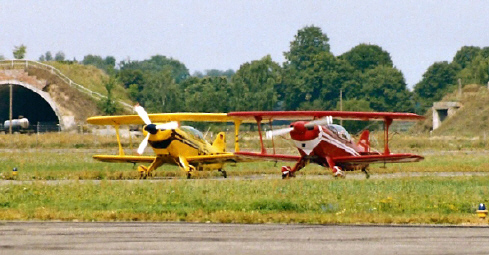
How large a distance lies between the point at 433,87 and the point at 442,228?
117m

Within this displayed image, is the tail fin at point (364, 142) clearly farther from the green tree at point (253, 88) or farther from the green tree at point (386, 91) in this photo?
the green tree at point (386, 91)

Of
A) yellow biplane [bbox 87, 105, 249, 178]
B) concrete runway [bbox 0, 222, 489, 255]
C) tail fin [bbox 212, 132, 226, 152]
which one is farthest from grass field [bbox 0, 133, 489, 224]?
tail fin [bbox 212, 132, 226, 152]

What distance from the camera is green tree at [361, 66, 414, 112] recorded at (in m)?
116

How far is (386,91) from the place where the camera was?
118 m

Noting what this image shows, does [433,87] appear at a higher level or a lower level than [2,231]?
higher

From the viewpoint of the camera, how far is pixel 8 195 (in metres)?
22.8

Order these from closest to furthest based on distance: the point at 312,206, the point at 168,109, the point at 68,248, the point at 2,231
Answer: the point at 68,248 → the point at 2,231 → the point at 312,206 → the point at 168,109

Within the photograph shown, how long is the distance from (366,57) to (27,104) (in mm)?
55782

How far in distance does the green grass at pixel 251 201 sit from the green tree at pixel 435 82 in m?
106

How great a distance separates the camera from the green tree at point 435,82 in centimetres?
13038

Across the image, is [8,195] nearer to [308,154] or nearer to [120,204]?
[120,204]

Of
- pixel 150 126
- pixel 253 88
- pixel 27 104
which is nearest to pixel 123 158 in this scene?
pixel 150 126

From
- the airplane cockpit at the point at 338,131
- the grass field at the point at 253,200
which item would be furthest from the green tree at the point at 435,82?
the grass field at the point at 253,200

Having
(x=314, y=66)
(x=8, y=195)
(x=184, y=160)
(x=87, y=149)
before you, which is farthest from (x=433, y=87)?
(x=8, y=195)
